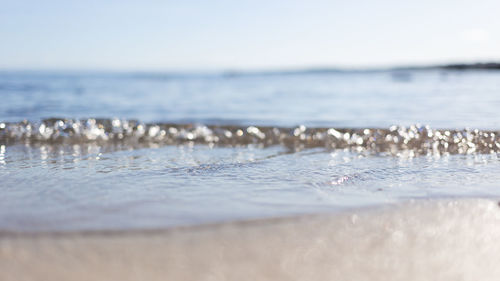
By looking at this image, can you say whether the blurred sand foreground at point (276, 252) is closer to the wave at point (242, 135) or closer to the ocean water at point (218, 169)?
the ocean water at point (218, 169)

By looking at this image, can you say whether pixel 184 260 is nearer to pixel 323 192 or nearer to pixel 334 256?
pixel 334 256

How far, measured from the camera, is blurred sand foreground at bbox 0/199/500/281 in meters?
1.56

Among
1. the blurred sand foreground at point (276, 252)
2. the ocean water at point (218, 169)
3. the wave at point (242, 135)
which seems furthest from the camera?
the wave at point (242, 135)

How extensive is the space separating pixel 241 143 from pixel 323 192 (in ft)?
9.38

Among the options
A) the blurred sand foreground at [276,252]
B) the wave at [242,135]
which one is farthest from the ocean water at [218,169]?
the blurred sand foreground at [276,252]

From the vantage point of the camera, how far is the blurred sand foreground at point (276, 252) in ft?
5.11

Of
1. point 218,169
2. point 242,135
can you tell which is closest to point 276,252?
point 218,169

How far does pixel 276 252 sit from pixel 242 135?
404 centimetres

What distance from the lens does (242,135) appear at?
5.72 m

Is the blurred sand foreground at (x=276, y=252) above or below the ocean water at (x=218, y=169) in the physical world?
below

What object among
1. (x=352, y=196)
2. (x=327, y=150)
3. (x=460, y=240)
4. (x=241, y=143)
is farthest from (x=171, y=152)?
(x=460, y=240)

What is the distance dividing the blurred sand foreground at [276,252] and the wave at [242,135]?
2972mm

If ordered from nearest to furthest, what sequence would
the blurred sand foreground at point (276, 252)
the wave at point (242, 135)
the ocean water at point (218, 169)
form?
the blurred sand foreground at point (276, 252) < the ocean water at point (218, 169) < the wave at point (242, 135)

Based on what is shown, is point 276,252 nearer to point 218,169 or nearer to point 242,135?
point 218,169
